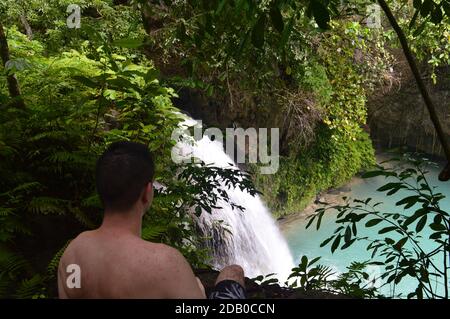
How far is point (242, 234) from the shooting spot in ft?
24.6

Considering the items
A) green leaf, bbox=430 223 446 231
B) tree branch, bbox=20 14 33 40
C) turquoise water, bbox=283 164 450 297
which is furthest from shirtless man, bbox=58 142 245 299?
turquoise water, bbox=283 164 450 297

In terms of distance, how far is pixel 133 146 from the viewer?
5.02 ft

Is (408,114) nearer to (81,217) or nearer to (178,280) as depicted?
(81,217)

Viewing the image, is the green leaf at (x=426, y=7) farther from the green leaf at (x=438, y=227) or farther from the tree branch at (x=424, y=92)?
the green leaf at (x=438, y=227)

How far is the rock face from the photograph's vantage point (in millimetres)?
13656

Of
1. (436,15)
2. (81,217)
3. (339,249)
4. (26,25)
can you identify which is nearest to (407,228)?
(436,15)

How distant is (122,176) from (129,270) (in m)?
0.31

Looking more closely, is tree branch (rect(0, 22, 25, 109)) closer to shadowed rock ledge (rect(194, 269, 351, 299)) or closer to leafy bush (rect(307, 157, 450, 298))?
shadowed rock ledge (rect(194, 269, 351, 299))

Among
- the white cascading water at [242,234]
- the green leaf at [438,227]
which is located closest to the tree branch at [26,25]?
the white cascading water at [242,234]

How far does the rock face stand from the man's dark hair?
13.0 metres

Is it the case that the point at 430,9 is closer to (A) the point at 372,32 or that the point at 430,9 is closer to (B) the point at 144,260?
(B) the point at 144,260

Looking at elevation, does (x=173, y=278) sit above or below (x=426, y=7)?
below

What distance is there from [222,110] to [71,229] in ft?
22.2

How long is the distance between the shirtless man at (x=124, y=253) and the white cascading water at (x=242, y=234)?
4.32 meters
